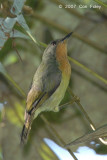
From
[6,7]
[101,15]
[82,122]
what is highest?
[6,7]

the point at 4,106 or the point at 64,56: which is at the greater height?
the point at 64,56

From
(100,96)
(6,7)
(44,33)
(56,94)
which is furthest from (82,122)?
(6,7)

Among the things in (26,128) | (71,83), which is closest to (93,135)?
(26,128)

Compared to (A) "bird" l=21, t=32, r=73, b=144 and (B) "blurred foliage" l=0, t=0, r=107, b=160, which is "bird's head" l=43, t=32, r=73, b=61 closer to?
(A) "bird" l=21, t=32, r=73, b=144

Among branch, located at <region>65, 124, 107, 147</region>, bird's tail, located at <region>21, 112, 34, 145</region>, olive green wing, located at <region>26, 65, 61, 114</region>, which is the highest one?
branch, located at <region>65, 124, 107, 147</region>

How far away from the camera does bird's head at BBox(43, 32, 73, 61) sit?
14.2ft

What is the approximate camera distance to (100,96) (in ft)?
14.9

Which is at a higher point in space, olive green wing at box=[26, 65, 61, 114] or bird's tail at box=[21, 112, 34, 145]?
olive green wing at box=[26, 65, 61, 114]

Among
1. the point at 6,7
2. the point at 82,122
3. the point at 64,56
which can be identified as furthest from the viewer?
the point at 82,122

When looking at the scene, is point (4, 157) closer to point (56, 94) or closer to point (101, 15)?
point (56, 94)

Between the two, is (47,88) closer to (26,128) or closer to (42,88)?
(42,88)

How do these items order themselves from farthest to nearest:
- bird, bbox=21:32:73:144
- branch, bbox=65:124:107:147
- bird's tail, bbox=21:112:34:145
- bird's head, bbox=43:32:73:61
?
bird's head, bbox=43:32:73:61, bird, bbox=21:32:73:144, bird's tail, bbox=21:112:34:145, branch, bbox=65:124:107:147

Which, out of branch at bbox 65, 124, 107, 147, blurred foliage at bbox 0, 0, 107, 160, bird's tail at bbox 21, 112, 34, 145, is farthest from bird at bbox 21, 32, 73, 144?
branch at bbox 65, 124, 107, 147

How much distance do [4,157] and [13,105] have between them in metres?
0.71
